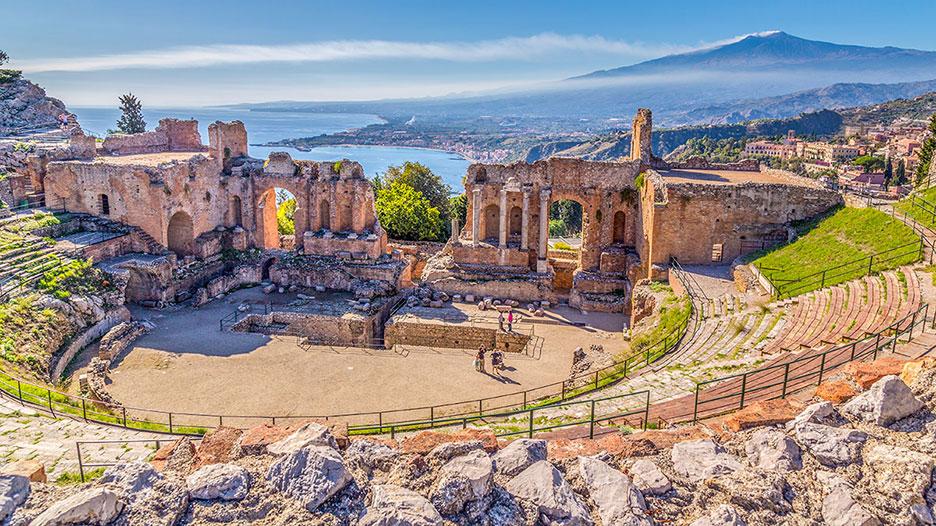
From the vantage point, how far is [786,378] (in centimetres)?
1102

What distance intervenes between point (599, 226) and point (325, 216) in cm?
1381

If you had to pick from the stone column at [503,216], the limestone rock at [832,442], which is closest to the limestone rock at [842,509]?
the limestone rock at [832,442]

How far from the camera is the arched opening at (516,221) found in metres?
32.3

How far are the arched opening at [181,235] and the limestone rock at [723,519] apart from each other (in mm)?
28711

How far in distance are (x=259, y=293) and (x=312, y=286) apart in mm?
2461

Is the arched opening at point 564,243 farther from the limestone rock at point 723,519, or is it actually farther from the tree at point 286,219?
the limestone rock at point 723,519

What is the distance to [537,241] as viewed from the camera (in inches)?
1239

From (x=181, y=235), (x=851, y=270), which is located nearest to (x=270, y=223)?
(x=181, y=235)

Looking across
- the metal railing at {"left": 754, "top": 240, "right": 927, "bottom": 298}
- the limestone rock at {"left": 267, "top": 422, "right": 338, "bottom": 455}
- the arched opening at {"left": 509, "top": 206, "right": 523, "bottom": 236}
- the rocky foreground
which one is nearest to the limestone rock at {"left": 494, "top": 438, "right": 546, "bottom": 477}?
the rocky foreground

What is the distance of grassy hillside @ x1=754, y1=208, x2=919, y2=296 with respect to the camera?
19.7 m

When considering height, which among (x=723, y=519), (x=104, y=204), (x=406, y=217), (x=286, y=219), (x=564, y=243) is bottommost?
(x=564, y=243)

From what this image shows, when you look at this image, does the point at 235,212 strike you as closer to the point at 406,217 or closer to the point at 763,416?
the point at 406,217

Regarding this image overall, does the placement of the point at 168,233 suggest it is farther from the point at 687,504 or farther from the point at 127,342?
the point at 687,504

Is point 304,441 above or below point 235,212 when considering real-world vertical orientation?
below
